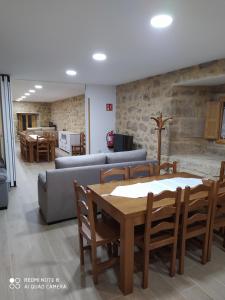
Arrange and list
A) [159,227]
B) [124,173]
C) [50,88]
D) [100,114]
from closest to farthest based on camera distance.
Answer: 1. [159,227]
2. [124,173]
3. [100,114]
4. [50,88]

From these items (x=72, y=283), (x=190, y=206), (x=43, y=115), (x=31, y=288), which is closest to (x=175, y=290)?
(x=190, y=206)

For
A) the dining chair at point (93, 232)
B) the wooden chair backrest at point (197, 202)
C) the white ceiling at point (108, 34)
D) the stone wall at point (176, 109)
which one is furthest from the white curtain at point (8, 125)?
the wooden chair backrest at point (197, 202)

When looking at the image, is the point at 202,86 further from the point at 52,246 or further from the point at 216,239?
the point at 52,246

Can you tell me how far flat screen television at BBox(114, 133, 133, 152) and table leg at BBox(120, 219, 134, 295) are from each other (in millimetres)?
3271

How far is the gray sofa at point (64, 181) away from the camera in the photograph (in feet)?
8.99

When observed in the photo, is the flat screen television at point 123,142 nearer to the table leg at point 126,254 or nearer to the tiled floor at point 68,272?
the tiled floor at point 68,272

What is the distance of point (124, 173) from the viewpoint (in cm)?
258

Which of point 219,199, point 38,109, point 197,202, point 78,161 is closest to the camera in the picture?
point 197,202

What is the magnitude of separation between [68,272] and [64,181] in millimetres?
1116

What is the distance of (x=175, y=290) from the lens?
1753 mm

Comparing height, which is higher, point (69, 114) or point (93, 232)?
point (69, 114)

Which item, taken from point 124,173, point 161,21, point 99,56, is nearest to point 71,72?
point 99,56

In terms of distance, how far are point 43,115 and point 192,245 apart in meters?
10.8

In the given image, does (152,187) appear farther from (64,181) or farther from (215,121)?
(215,121)
